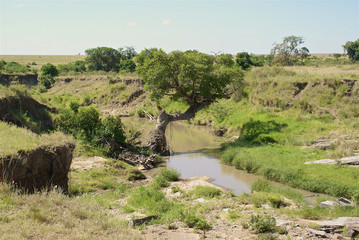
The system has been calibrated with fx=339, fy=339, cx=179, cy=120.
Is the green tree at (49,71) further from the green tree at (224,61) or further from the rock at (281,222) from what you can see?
the rock at (281,222)

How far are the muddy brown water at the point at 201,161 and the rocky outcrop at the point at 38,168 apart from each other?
7292 millimetres

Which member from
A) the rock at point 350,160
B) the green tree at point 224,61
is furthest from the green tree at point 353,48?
the rock at point 350,160

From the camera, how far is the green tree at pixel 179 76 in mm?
21312

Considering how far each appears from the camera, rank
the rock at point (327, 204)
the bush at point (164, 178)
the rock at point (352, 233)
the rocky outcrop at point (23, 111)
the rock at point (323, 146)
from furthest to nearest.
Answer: the rock at point (323, 146) < the rocky outcrop at point (23, 111) < the bush at point (164, 178) < the rock at point (327, 204) < the rock at point (352, 233)

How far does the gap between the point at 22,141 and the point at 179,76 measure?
1342cm

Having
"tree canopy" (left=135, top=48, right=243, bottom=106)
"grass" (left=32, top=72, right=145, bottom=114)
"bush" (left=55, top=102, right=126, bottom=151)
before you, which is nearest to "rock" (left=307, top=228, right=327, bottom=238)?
"bush" (left=55, top=102, right=126, bottom=151)

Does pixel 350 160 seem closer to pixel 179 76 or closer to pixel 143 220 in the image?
pixel 143 220

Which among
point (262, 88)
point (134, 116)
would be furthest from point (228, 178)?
point (134, 116)

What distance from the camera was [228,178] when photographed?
650 inches

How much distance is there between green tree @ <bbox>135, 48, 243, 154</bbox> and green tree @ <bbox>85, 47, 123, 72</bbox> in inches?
1836

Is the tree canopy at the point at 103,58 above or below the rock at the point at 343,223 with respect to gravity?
above

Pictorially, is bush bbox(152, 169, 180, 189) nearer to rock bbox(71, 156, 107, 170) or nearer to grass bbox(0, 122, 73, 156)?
rock bbox(71, 156, 107, 170)

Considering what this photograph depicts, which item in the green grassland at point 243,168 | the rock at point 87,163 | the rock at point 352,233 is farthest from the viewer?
the rock at point 87,163

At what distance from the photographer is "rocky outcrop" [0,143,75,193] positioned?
26.2 feet
